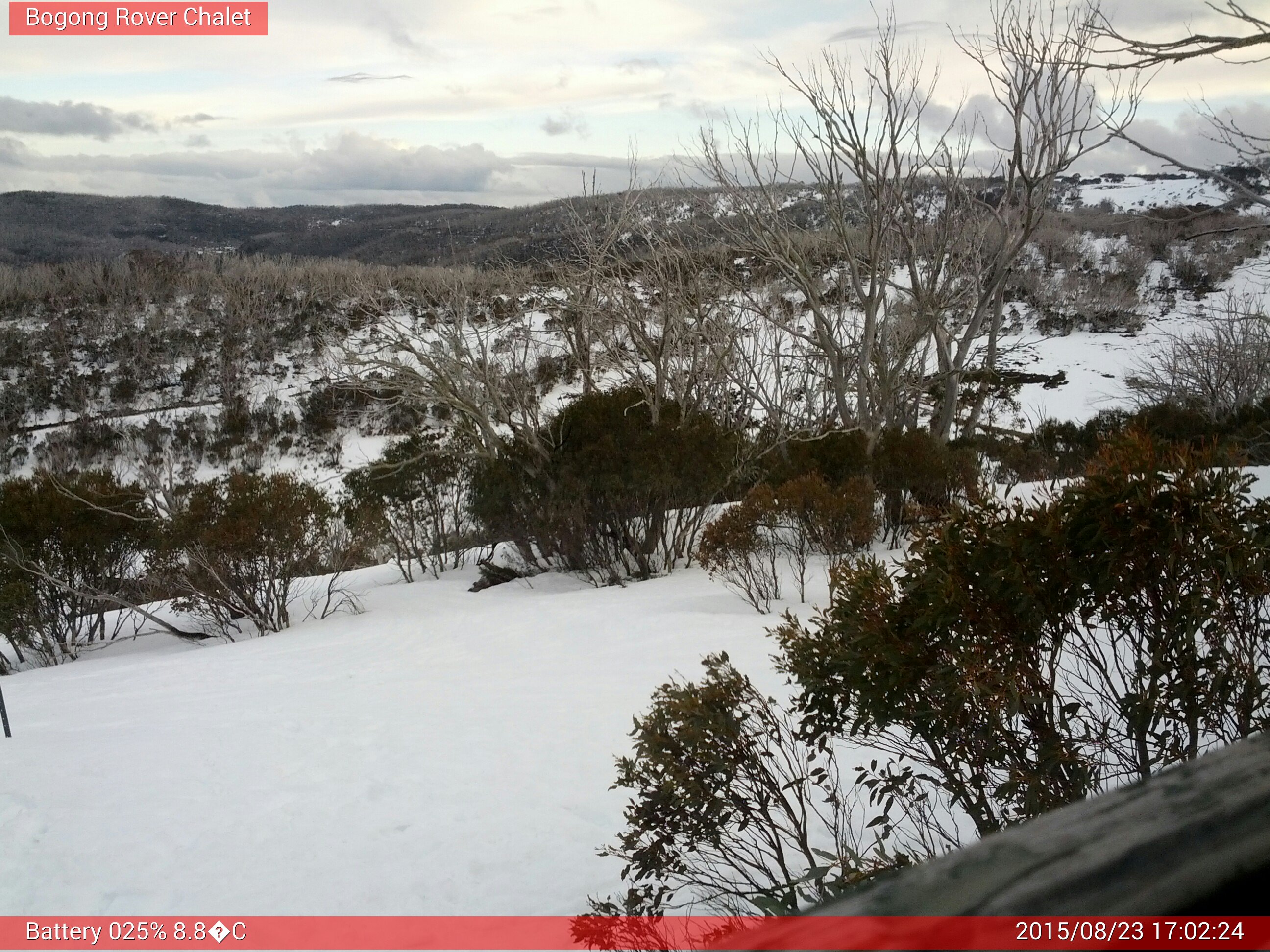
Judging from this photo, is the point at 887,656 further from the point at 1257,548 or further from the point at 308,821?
the point at 308,821

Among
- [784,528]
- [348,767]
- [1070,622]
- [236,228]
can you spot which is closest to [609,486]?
[784,528]

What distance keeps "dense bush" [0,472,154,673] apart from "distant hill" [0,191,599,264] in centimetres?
3447

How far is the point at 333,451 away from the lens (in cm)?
2980

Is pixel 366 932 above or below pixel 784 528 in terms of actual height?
below

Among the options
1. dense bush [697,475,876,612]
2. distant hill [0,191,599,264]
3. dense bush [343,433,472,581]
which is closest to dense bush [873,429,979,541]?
dense bush [697,475,876,612]

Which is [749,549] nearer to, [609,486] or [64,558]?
[609,486]

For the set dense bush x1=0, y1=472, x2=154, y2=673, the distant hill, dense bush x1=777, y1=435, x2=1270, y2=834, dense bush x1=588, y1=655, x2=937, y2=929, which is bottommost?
dense bush x1=0, y1=472, x2=154, y2=673

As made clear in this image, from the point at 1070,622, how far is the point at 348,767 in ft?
13.1

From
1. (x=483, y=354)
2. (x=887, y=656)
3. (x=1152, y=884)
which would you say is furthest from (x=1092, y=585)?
(x=483, y=354)

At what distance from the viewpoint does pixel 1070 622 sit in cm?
266

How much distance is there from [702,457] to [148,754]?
7.32 m

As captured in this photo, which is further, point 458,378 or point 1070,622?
point 458,378

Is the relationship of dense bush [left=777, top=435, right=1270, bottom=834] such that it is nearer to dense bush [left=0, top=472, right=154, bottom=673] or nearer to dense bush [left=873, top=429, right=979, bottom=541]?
dense bush [left=873, top=429, right=979, bottom=541]

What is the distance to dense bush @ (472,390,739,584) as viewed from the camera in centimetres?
1084
